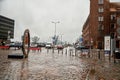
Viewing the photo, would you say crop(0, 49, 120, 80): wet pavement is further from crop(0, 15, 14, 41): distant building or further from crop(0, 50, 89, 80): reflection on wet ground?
crop(0, 15, 14, 41): distant building

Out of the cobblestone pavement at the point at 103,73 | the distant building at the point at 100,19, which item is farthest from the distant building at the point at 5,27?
the cobblestone pavement at the point at 103,73

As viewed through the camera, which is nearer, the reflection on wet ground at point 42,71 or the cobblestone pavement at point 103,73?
the reflection on wet ground at point 42,71

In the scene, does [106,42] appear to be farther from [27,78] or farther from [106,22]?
[106,22]

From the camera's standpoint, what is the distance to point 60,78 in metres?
13.5

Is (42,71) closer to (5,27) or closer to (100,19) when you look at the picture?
(100,19)

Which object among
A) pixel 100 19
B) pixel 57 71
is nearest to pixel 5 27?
pixel 100 19

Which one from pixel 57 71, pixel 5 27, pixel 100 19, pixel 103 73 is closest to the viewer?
pixel 103 73

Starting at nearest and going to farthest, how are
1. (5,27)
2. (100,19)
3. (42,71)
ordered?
(42,71)
(100,19)
(5,27)

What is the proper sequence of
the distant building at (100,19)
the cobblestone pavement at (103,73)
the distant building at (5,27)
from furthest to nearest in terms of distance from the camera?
the distant building at (5,27) → the distant building at (100,19) → the cobblestone pavement at (103,73)

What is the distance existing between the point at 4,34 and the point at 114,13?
95698mm

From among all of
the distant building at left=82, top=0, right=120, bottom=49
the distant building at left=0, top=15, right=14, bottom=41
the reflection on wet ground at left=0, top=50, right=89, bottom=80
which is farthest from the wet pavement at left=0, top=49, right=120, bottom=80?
the distant building at left=0, top=15, right=14, bottom=41

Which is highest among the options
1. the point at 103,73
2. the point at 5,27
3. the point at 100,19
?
the point at 5,27

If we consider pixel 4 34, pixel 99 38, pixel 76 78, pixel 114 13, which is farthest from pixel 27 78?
pixel 4 34

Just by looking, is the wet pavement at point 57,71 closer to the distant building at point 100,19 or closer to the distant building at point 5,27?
the distant building at point 100,19
